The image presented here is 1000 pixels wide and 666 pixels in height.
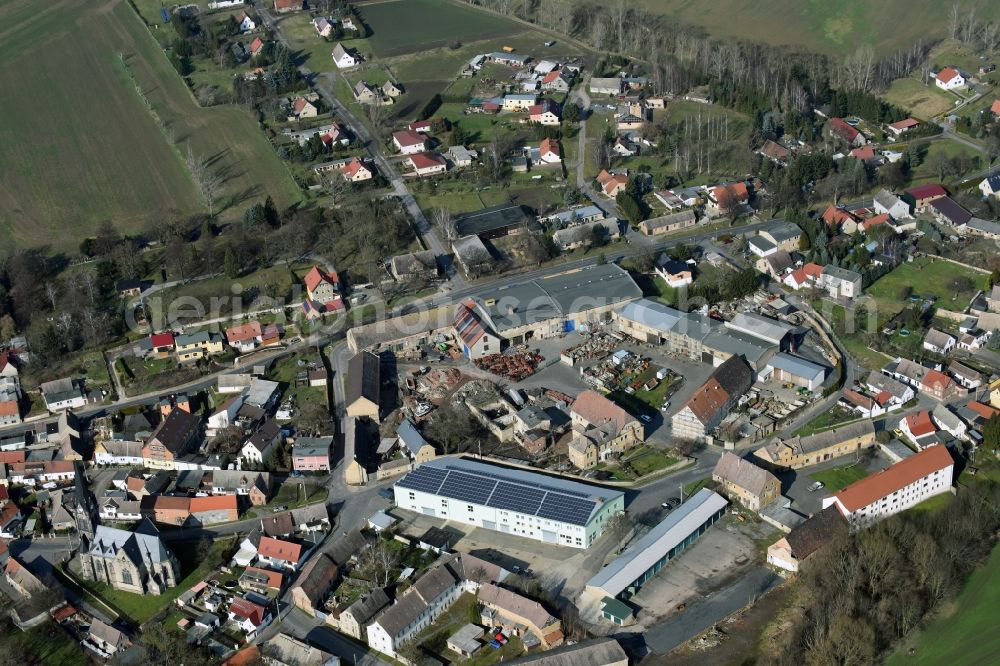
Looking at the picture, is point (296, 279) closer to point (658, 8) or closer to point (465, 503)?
point (465, 503)

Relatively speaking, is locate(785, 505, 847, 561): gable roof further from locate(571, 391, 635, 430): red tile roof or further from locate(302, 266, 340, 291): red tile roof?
locate(302, 266, 340, 291): red tile roof

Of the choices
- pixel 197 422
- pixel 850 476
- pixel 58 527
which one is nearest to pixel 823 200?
pixel 850 476

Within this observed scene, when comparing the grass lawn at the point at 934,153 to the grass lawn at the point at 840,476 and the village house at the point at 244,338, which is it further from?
the village house at the point at 244,338

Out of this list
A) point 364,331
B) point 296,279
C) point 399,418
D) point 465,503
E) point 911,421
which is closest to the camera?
point 465,503

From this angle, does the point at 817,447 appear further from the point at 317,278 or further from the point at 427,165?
the point at 427,165

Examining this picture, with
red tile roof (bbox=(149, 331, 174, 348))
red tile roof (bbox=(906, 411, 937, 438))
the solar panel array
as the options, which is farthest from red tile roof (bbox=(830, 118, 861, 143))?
red tile roof (bbox=(149, 331, 174, 348))

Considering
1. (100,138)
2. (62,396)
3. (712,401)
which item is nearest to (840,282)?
(712,401)

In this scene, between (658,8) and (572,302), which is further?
(658,8)

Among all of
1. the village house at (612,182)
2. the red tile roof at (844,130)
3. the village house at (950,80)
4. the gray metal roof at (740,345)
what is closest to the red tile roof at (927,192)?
the red tile roof at (844,130)
